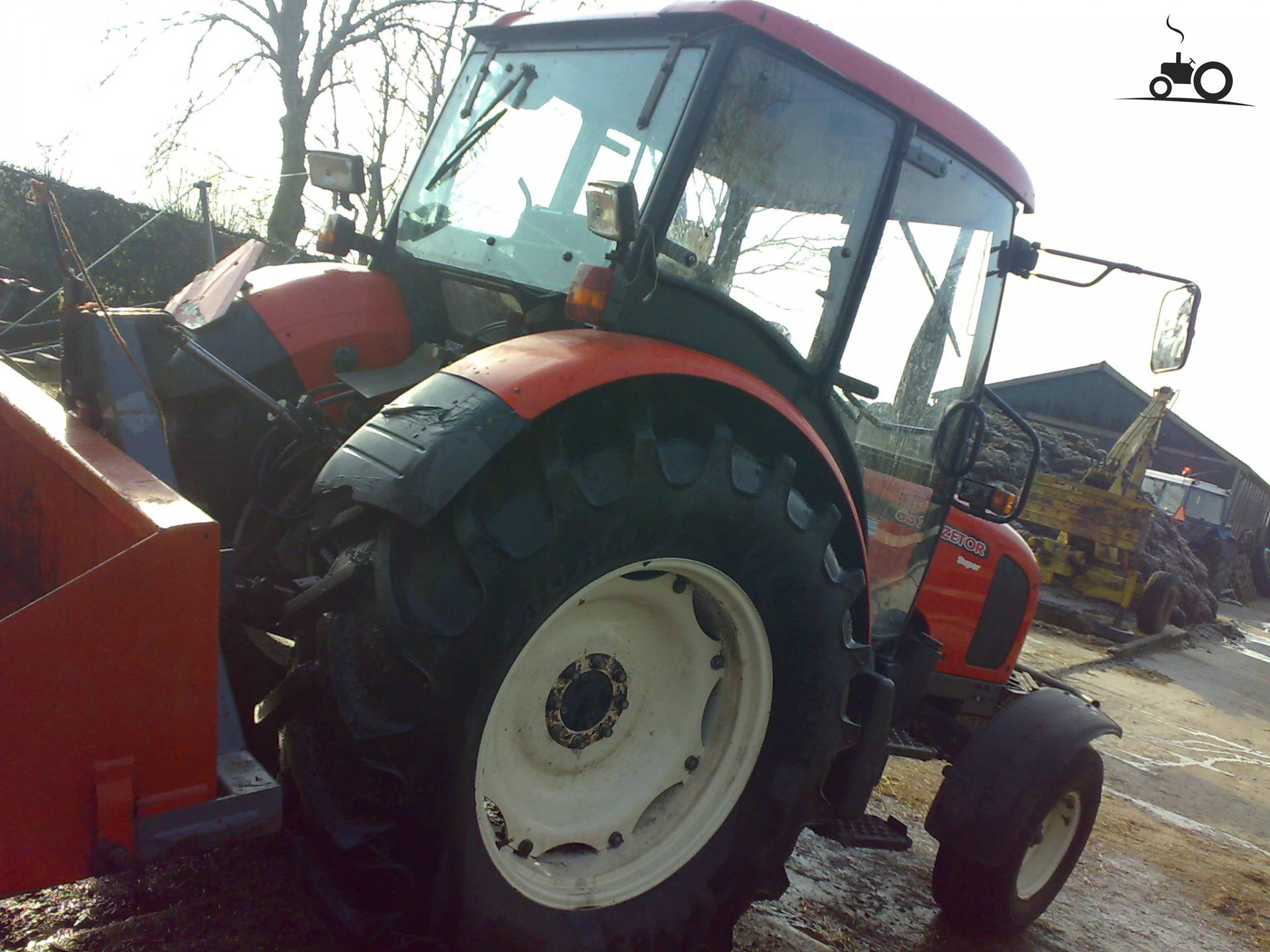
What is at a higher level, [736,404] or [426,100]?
[426,100]

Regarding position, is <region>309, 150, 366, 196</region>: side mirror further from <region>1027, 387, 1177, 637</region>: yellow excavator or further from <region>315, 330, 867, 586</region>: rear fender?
<region>1027, 387, 1177, 637</region>: yellow excavator

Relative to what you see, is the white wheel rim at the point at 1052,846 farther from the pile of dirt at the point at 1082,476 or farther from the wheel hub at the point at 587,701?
the pile of dirt at the point at 1082,476

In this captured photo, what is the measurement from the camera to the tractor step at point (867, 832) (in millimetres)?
2814

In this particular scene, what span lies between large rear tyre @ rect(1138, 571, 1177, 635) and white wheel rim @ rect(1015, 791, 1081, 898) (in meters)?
10.2

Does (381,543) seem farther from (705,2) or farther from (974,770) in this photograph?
(974,770)

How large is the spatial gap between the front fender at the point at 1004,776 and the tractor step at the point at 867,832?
1.27ft

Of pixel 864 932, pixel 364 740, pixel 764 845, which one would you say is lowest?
pixel 864 932

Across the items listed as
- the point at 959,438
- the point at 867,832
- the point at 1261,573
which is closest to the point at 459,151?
the point at 959,438

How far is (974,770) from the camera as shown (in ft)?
11.0

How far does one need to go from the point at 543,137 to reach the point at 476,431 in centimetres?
140

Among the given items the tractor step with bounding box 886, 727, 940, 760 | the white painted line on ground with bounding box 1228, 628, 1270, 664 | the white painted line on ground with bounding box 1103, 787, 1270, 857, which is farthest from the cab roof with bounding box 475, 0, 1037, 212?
the white painted line on ground with bounding box 1228, 628, 1270, 664

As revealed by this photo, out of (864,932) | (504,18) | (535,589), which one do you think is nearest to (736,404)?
(535,589)

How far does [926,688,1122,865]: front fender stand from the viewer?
10.7ft

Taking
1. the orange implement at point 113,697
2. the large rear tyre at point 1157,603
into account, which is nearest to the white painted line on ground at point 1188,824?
the orange implement at point 113,697
